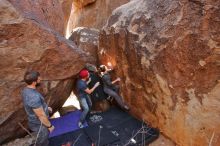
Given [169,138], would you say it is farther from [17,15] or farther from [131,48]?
[17,15]

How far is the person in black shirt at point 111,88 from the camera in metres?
6.18

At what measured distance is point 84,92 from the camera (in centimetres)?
599

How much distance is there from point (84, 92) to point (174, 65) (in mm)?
2357

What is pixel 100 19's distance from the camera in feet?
38.0

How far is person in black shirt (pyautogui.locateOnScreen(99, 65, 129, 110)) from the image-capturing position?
Result: 20.3ft

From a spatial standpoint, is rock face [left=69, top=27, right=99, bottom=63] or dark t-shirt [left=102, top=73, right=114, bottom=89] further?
rock face [left=69, top=27, right=99, bottom=63]

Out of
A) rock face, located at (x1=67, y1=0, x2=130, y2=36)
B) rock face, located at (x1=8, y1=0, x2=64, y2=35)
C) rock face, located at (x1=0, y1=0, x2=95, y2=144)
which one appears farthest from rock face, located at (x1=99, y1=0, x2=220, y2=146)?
rock face, located at (x1=67, y1=0, x2=130, y2=36)

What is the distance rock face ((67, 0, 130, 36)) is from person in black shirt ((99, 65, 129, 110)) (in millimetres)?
5617

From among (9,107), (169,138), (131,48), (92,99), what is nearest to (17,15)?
(9,107)

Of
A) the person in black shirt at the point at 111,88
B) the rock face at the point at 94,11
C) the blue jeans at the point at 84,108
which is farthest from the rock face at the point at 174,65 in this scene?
the rock face at the point at 94,11

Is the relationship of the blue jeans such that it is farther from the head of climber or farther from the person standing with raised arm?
the person standing with raised arm

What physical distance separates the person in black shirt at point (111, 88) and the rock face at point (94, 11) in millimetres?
5617

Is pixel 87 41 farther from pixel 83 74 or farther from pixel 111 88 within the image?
pixel 83 74

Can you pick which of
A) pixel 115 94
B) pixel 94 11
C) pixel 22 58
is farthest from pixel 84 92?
pixel 94 11
